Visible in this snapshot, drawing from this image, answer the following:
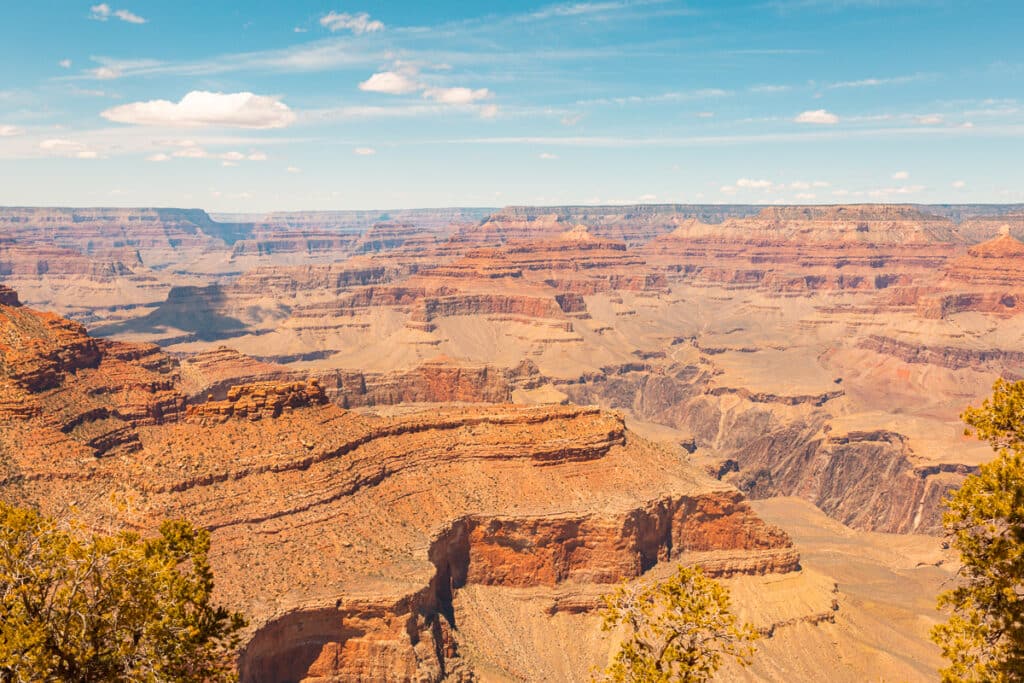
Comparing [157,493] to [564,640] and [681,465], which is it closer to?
[564,640]

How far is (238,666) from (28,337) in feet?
267

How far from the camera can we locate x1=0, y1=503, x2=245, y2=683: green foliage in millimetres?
24797

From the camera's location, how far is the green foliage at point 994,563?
26.5 meters

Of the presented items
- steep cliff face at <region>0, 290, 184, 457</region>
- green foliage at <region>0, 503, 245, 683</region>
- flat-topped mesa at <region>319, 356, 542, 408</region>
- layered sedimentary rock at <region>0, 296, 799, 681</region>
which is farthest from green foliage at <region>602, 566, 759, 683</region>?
flat-topped mesa at <region>319, 356, 542, 408</region>

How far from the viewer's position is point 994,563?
2725 centimetres

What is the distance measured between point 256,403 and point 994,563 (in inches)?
2553

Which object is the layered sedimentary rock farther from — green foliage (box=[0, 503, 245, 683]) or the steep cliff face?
green foliage (box=[0, 503, 245, 683])

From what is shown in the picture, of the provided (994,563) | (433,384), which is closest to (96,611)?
(994,563)

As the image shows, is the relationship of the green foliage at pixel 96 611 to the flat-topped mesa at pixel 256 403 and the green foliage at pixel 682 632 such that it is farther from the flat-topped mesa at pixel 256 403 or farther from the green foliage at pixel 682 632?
the flat-topped mesa at pixel 256 403

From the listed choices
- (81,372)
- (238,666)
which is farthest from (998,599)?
(81,372)

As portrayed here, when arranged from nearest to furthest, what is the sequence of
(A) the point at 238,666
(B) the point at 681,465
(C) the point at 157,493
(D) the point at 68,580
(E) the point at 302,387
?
(D) the point at 68,580 < (A) the point at 238,666 < (C) the point at 157,493 < (E) the point at 302,387 < (B) the point at 681,465

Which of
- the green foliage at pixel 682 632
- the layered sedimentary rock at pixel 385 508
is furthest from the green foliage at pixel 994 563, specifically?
the layered sedimentary rock at pixel 385 508

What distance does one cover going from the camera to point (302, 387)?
81.1 metres

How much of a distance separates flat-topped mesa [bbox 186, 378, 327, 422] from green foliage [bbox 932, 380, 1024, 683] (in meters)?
62.7
